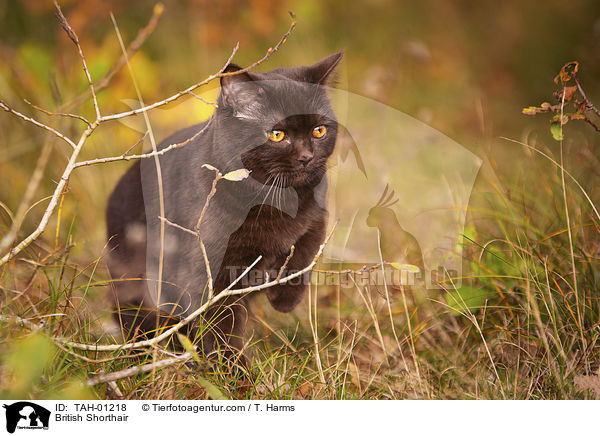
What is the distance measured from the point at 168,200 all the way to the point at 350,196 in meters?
1.17

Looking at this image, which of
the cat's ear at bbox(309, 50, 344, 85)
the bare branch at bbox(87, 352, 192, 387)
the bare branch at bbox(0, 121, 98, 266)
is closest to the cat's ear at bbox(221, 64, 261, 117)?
the cat's ear at bbox(309, 50, 344, 85)

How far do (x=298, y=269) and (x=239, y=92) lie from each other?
657 millimetres

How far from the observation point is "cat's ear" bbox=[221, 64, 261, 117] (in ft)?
4.97

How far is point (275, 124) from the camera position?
1.59 metres

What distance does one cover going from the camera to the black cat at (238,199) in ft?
5.24

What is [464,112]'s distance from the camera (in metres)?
3.32

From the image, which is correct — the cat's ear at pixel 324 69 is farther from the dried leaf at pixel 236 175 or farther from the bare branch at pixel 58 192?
the bare branch at pixel 58 192

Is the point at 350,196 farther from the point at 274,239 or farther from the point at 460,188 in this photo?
the point at 274,239

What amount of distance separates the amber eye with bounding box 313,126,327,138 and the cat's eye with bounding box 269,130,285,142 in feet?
0.39

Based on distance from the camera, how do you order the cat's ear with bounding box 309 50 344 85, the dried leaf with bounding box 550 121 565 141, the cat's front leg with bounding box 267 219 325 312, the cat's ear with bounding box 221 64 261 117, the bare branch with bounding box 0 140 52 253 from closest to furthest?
1. the bare branch with bounding box 0 140 52 253
2. the dried leaf with bounding box 550 121 565 141
3. the cat's ear with bounding box 221 64 261 117
4. the cat's ear with bounding box 309 50 344 85
5. the cat's front leg with bounding box 267 219 325 312
